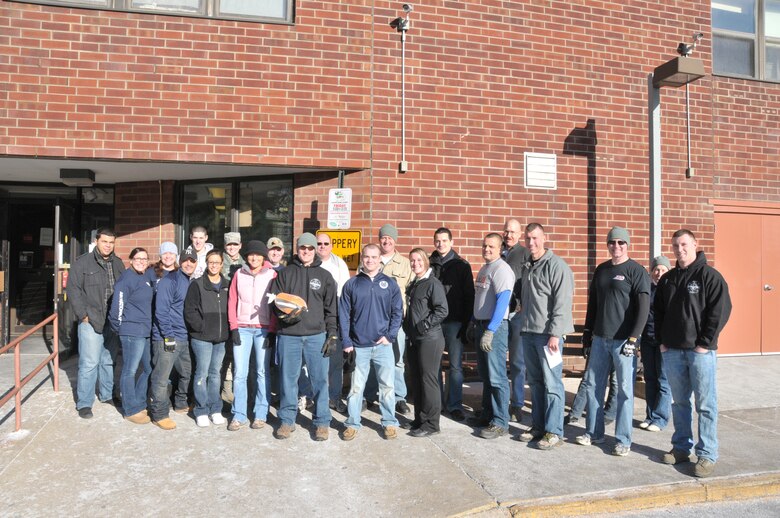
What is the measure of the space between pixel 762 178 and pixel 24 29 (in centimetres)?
1073

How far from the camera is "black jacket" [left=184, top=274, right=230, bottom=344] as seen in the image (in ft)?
18.5

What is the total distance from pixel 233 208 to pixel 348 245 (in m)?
2.39

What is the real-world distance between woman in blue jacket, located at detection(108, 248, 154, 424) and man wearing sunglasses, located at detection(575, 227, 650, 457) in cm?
422

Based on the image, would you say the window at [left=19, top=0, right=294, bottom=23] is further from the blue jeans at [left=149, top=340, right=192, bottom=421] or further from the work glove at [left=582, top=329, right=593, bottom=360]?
the work glove at [left=582, top=329, right=593, bottom=360]

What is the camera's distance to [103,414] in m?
5.96

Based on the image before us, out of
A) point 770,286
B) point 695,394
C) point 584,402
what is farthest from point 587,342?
point 770,286

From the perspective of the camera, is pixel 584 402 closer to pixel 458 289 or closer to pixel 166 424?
pixel 458 289

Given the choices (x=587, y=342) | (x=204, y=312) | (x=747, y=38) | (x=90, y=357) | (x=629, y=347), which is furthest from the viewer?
(x=747, y=38)

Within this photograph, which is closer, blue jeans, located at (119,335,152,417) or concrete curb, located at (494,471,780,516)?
concrete curb, located at (494,471,780,516)

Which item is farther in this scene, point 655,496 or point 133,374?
point 133,374

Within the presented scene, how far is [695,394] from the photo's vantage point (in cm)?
473

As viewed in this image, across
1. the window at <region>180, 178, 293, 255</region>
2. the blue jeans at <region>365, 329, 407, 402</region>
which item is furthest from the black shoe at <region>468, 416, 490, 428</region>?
the window at <region>180, 178, 293, 255</region>

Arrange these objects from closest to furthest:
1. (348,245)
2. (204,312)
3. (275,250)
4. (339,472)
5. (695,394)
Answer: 1. (339,472)
2. (695,394)
3. (204,312)
4. (275,250)
5. (348,245)

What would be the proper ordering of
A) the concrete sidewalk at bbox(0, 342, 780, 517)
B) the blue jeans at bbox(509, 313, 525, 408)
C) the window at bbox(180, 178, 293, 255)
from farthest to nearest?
the window at bbox(180, 178, 293, 255), the blue jeans at bbox(509, 313, 525, 408), the concrete sidewalk at bbox(0, 342, 780, 517)
